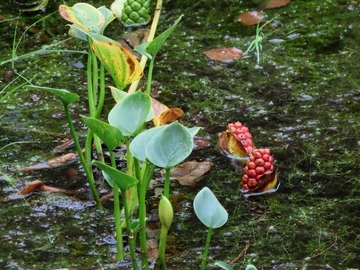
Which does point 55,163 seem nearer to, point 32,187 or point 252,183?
point 32,187

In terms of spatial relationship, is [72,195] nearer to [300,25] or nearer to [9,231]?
[9,231]

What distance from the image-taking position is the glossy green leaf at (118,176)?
3.39 ft

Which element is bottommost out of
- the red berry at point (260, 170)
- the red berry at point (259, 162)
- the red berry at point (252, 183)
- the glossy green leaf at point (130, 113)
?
the red berry at point (252, 183)

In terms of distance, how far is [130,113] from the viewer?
1.12 meters

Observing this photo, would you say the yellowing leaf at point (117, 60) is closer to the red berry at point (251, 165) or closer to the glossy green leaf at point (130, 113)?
the glossy green leaf at point (130, 113)

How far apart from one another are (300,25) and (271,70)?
35 cm

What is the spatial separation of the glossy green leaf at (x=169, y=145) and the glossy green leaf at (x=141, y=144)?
0.04 m

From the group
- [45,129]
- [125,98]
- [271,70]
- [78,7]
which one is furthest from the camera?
[271,70]

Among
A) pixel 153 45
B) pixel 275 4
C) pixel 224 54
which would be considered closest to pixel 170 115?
pixel 153 45

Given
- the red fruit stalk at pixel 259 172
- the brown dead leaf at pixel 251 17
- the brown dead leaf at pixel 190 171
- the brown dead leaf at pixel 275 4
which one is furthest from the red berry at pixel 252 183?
the brown dead leaf at pixel 275 4

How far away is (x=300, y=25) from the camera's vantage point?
7.37 feet

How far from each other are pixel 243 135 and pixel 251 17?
822 mm

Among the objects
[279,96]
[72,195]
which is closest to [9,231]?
[72,195]

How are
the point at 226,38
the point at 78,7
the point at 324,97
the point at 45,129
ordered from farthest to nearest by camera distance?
the point at 226,38, the point at 324,97, the point at 45,129, the point at 78,7
